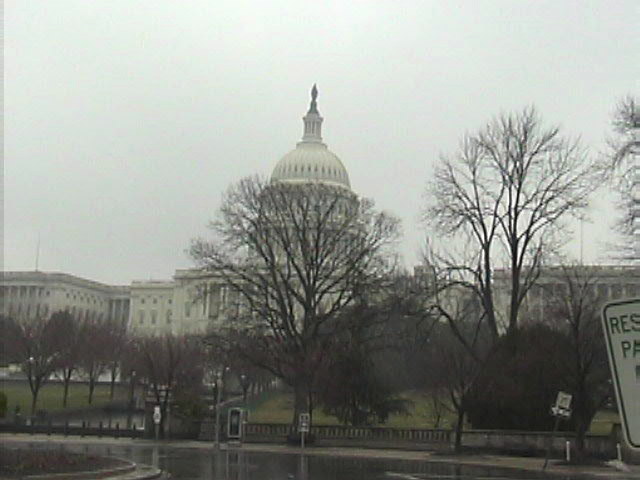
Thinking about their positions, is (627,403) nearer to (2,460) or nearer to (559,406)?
(2,460)

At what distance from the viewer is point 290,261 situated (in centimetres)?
4944

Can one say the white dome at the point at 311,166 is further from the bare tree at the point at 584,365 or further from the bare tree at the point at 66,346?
the bare tree at the point at 584,365

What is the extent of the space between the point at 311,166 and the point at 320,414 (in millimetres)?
94264

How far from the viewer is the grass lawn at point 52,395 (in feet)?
241

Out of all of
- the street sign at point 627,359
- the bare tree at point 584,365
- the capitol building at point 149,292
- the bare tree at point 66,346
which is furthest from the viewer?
the capitol building at point 149,292

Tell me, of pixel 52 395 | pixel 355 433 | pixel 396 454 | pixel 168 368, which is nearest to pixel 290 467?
pixel 396 454

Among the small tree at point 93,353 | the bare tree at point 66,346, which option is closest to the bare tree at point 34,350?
the bare tree at point 66,346

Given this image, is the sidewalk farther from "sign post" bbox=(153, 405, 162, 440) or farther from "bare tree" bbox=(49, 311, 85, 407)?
"bare tree" bbox=(49, 311, 85, 407)

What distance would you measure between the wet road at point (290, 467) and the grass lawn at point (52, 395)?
111 ft

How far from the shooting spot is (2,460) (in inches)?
884

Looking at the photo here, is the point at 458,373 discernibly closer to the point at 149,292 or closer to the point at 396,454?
the point at 396,454

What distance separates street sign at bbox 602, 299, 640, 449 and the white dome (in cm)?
14759

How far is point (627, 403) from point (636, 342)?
0.67 feet

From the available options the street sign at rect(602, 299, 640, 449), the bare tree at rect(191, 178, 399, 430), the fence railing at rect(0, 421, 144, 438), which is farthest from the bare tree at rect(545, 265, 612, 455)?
the street sign at rect(602, 299, 640, 449)
